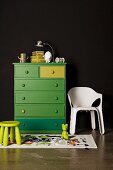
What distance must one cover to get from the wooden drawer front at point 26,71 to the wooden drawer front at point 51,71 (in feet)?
0.34

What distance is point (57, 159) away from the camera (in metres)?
3.94

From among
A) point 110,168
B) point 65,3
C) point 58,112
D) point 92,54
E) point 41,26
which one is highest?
point 65,3

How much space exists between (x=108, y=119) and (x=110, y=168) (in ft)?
8.31

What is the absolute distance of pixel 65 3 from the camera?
5.95 meters

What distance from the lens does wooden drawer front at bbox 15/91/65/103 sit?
5438 millimetres

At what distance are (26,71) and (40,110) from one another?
71cm

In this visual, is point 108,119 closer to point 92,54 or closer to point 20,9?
point 92,54

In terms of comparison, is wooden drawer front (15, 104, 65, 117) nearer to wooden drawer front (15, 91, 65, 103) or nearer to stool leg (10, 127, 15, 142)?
A: wooden drawer front (15, 91, 65, 103)

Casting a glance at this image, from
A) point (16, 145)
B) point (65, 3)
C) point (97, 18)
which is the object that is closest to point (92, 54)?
point (97, 18)

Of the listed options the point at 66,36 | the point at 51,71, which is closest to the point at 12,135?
the point at 51,71

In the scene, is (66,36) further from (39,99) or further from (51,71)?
(39,99)

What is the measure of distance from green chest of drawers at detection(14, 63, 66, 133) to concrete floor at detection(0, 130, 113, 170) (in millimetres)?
1112

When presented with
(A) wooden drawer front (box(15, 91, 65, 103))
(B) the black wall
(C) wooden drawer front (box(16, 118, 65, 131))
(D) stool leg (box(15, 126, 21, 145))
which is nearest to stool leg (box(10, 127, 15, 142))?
(D) stool leg (box(15, 126, 21, 145))

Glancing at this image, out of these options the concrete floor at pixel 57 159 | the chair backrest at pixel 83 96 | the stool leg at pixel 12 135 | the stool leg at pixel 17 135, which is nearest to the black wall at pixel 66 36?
the chair backrest at pixel 83 96
